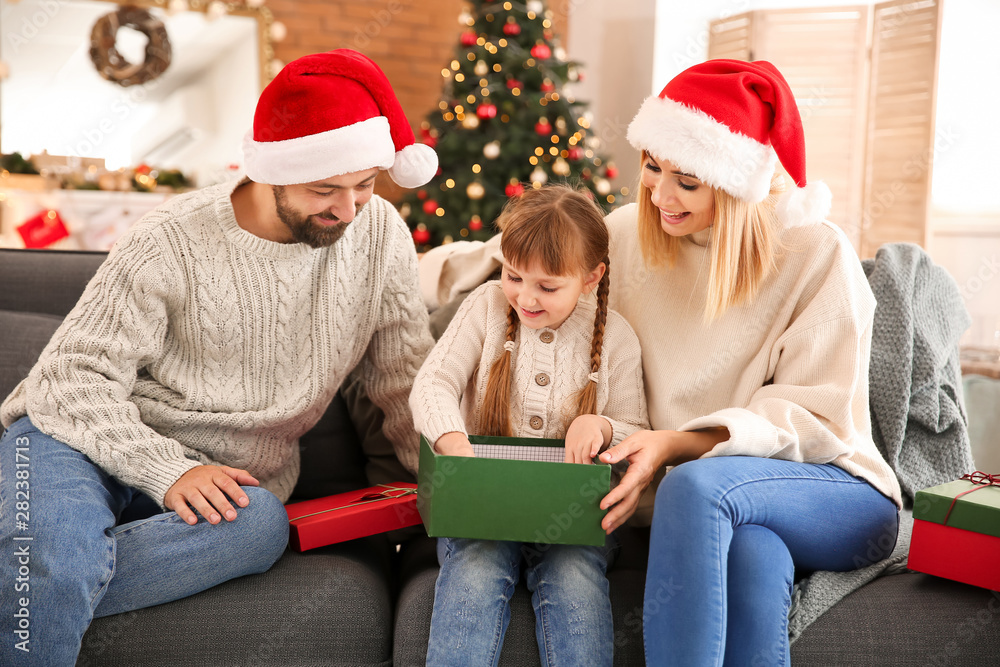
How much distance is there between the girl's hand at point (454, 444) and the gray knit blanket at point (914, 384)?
0.91 metres

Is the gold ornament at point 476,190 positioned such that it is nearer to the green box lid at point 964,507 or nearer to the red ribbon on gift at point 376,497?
the red ribbon on gift at point 376,497

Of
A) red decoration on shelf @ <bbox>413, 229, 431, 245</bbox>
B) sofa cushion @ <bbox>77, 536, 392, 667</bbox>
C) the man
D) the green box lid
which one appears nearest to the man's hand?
the man

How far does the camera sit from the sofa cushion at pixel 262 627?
127cm

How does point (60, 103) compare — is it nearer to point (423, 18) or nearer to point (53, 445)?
point (423, 18)

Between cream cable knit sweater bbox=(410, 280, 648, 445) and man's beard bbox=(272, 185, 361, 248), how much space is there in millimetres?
287

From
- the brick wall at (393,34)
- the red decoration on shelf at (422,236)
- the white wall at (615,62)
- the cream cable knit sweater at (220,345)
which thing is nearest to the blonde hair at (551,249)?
the cream cable knit sweater at (220,345)

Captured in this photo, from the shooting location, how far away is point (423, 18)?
17.6 ft

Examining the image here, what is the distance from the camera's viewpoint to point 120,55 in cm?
473

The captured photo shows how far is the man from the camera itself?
50.1 inches

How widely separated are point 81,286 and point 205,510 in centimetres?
86

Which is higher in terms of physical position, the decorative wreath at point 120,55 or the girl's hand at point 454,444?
the decorative wreath at point 120,55

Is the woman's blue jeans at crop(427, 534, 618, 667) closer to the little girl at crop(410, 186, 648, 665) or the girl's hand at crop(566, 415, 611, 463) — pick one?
the little girl at crop(410, 186, 648, 665)

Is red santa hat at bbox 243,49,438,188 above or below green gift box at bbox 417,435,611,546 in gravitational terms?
above

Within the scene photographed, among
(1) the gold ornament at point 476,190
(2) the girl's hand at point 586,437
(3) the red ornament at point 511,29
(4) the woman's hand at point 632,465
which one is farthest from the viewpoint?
(3) the red ornament at point 511,29
